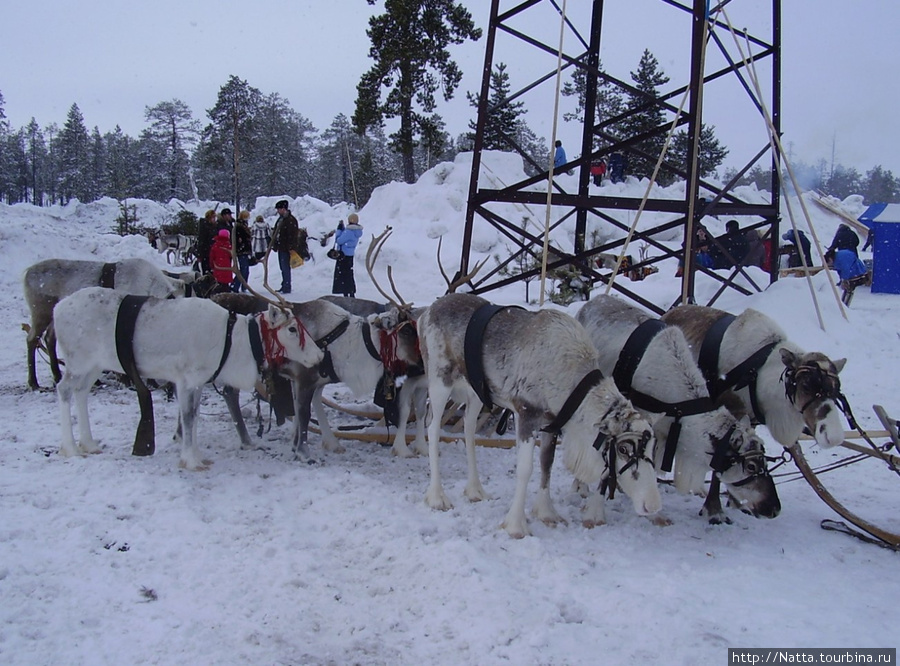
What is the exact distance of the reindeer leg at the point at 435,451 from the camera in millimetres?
5039

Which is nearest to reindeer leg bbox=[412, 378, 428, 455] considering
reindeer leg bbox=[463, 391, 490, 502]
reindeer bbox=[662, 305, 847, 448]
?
reindeer leg bbox=[463, 391, 490, 502]

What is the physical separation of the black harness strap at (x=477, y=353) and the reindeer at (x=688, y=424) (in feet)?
3.39

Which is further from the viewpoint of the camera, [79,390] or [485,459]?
[485,459]

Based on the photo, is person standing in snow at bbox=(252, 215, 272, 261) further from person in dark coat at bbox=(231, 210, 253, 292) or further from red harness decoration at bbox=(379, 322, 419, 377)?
red harness decoration at bbox=(379, 322, 419, 377)

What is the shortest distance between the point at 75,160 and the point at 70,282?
77.5m

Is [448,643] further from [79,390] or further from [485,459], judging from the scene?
[79,390]

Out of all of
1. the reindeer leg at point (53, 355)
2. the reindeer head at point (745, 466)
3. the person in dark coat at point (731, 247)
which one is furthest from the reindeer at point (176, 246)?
the reindeer head at point (745, 466)

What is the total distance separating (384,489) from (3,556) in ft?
8.56

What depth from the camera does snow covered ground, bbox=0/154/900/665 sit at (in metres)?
3.14

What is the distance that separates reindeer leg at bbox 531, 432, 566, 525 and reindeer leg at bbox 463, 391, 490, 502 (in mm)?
560

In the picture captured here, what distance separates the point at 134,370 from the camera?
5.68m

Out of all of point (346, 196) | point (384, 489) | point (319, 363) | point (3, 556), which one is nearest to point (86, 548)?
point (3, 556)

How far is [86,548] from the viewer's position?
3.90m

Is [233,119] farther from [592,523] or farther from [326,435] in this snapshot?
[592,523]
